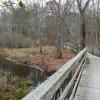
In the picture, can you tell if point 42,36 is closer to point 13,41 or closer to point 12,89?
point 13,41

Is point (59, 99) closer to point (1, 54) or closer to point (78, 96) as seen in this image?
point (78, 96)

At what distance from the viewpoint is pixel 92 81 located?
1027cm

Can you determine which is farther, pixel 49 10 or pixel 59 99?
pixel 49 10

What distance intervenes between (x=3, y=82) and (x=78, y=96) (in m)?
7.70

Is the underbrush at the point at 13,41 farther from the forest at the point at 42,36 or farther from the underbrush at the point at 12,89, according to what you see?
the underbrush at the point at 12,89

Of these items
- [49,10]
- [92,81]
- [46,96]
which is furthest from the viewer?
[49,10]

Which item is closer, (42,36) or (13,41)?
(13,41)

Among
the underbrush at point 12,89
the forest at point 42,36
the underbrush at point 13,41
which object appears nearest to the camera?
the underbrush at point 12,89

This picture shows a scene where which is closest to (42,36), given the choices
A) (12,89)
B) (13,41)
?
(13,41)

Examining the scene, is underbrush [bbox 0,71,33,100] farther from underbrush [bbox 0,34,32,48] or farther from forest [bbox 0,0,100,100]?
underbrush [bbox 0,34,32,48]

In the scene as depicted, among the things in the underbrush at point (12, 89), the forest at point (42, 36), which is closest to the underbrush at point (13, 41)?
the forest at point (42, 36)

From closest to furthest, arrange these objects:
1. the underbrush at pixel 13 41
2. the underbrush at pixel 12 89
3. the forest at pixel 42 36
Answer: the underbrush at pixel 12 89, the forest at pixel 42 36, the underbrush at pixel 13 41

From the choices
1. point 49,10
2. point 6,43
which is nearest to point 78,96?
point 49,10

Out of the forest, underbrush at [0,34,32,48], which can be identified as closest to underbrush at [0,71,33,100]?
the forest
